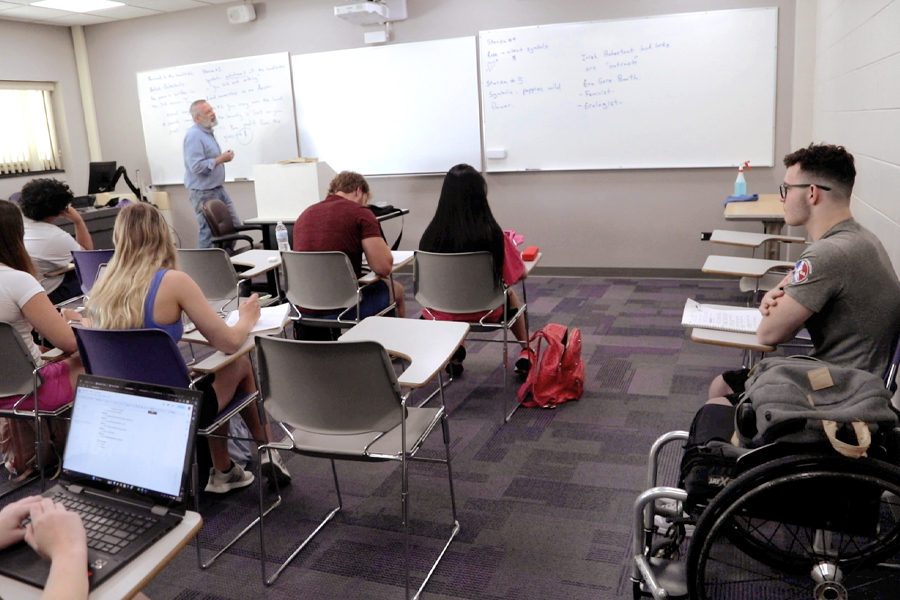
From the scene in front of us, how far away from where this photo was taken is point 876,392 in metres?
1.45

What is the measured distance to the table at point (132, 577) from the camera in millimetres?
1074

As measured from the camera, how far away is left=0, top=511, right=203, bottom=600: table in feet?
3.52

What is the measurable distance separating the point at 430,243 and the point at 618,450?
1.27 m

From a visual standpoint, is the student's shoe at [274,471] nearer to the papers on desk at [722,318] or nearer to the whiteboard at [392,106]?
the papers on desk at [722,318]

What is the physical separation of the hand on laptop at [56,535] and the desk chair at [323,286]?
2157 millimetres

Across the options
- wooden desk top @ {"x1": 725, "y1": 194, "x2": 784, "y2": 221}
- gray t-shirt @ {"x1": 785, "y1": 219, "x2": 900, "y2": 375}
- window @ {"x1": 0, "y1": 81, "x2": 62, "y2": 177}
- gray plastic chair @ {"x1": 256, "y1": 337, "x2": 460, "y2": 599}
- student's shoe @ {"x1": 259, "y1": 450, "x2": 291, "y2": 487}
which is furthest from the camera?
window @ {"x1": 0, "y1": 81, "x2": 62, "y2": 177}

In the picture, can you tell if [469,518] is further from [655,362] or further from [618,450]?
[655,362]

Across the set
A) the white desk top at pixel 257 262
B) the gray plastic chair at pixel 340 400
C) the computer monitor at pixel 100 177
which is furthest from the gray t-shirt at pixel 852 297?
the computer monitor at pixel 100 177

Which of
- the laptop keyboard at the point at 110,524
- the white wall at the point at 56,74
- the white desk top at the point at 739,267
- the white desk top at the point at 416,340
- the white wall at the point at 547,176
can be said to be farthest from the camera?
the white wall at the point at 56,74

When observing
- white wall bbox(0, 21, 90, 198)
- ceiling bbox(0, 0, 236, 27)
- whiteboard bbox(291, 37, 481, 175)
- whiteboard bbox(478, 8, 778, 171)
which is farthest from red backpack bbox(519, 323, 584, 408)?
white wall bbox(0, 21, 90, 198)

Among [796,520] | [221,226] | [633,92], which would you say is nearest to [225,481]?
[796,520]

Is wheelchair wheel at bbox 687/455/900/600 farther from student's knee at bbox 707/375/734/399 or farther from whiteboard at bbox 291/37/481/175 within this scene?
whiteboard at bbox 291/37/481/175

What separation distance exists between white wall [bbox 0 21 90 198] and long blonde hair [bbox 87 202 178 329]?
5.65m

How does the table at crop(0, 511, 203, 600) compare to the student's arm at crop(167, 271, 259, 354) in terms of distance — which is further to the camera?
the student's arm at crop(167, 271, 259, 354)
